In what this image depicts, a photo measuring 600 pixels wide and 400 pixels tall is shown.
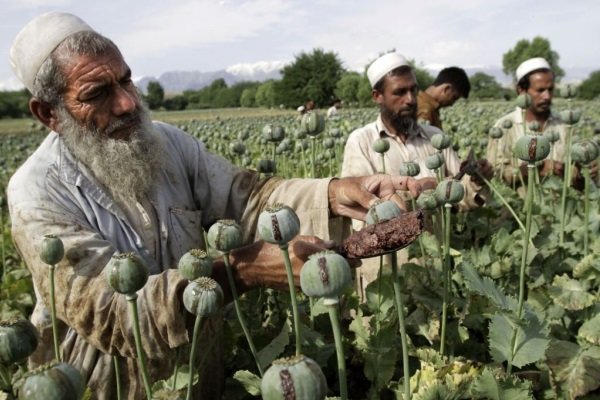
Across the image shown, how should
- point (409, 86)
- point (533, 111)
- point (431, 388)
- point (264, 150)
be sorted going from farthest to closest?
point (264, 150)
point (533, 111)
point (409, 86)
point (431, 388)

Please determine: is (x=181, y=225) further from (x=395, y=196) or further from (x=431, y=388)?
(x=431, y=388)

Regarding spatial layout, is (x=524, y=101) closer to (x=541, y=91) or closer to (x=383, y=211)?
(x=541, y=91)

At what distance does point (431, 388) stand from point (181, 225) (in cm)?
122

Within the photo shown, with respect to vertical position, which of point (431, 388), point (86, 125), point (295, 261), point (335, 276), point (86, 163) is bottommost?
point (431, 388)

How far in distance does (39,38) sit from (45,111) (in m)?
0.28

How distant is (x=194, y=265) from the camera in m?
1.55

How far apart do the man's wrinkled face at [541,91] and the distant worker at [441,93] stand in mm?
935

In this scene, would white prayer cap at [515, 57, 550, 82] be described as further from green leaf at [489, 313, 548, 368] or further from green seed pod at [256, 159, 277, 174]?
green leaf at [489, 313, 548, 368]

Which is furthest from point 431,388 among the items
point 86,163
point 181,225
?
point 86,163

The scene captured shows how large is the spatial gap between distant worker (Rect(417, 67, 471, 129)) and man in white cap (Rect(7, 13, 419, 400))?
10.8 feet

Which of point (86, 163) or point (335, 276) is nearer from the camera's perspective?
point (335, 276)

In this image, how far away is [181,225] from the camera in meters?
2.35

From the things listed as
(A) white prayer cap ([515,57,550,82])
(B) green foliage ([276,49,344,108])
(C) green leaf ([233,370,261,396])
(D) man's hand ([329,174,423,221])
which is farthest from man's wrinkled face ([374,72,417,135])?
(B) green foliage ([276,49,344,108])

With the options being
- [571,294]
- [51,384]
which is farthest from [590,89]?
[51,384]
